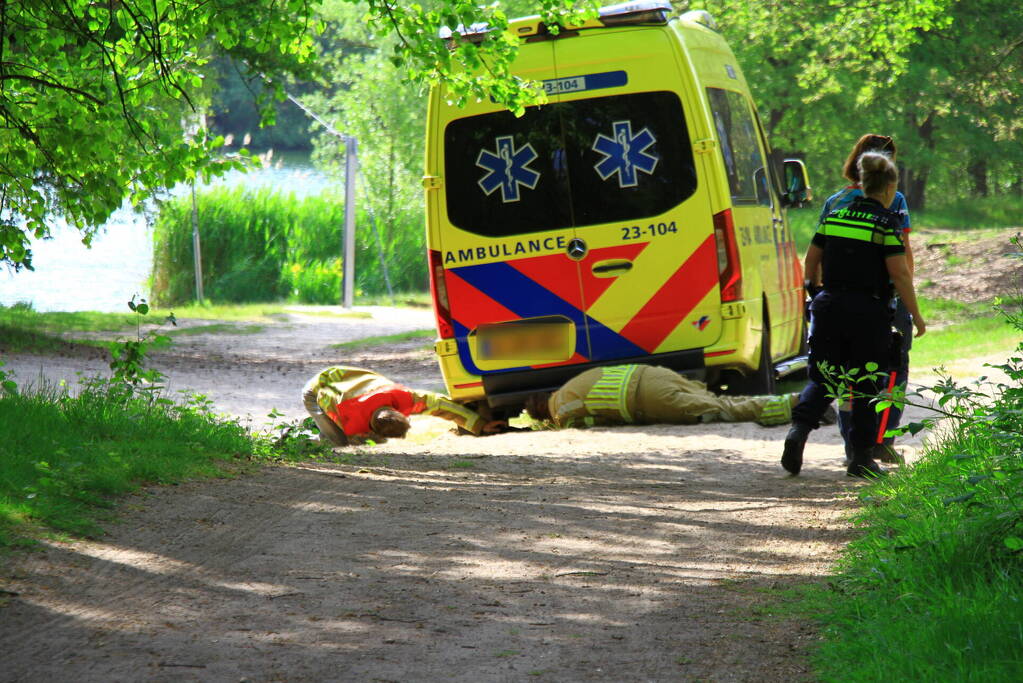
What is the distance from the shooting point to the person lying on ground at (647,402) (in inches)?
346

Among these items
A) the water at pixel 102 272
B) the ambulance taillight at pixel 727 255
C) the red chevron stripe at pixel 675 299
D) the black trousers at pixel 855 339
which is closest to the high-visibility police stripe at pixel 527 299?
the red chevron stripe at pixel 675 299

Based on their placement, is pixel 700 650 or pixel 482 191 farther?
pixel 482 191

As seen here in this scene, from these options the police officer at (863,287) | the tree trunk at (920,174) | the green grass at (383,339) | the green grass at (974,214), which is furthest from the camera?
the tree trunk at (920,174)

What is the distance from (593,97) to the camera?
8891mm

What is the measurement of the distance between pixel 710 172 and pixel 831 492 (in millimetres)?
3191

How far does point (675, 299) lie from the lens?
8984 mm

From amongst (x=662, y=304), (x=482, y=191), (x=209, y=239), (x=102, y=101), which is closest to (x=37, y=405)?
(x=102, y=101)

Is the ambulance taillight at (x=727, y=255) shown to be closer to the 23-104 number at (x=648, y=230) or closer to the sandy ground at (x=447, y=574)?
the 23-104 number at (x=648, y=230)

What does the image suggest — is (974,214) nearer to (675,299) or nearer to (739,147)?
(739,147)

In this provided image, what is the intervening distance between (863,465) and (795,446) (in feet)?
1.19

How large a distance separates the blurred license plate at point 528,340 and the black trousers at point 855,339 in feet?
9.50

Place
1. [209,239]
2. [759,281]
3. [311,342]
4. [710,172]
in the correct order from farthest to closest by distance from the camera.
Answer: [209,239] → [311,342] → [759,281] → [710,172]

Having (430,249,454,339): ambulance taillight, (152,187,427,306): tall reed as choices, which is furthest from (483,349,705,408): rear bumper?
(152,187,427,306): tall reed

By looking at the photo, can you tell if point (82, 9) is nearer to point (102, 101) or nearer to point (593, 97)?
point (102, 101)
